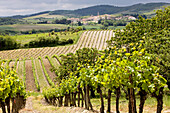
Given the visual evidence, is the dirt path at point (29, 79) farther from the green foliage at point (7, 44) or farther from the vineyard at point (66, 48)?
the green foliage at point (7, 44)

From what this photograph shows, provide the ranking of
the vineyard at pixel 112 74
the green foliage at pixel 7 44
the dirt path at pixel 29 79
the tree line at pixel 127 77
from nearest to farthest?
1. the tree line at pixel 127 77
2. the vineyard at pixel 112 74
3. the dirt path at pixel 29 79
4. the green foliage at pixel 7 44

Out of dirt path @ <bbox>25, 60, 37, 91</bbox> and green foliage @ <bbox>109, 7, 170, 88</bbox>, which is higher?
green foliage @ <bbox>109, 7, 170, 88</bbox>

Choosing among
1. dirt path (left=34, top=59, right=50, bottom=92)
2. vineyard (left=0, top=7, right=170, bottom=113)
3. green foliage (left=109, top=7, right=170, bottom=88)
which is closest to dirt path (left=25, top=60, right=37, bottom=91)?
vineyard (left=0, top=7, right=170, bottom=113)

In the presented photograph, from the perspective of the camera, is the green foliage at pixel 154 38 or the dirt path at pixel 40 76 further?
the dirt path at pixel 40 76

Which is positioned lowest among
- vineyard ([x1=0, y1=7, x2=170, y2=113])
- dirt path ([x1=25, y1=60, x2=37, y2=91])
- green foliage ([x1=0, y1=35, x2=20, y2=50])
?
dirt path ([x1=25, y1=60, x2=37, y2=91])

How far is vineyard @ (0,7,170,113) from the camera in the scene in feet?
47.4

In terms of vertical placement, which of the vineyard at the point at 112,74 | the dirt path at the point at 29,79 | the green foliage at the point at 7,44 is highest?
the vineyard at the point at 112,74

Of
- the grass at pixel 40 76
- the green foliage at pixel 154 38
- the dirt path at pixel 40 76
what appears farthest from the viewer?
the dirt path at pixel 40 76

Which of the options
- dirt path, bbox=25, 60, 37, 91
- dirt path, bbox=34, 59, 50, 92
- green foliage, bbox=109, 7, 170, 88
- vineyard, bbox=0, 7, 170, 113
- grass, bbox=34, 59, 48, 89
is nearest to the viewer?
vineyard, bbox=0, 7, 170, 113

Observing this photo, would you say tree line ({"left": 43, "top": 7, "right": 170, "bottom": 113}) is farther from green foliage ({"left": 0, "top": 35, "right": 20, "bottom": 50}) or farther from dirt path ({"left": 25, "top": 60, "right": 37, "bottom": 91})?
green foliage ({"left": 0, "top": 35, "right": 20, "bottom": 50})

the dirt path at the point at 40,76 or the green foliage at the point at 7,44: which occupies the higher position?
the green foliage at the point at 7,44

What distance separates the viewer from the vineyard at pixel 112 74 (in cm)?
1444

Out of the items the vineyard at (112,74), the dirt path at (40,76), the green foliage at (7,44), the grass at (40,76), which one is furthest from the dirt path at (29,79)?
the green foliage at (7,44)

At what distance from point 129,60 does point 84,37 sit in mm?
115305
